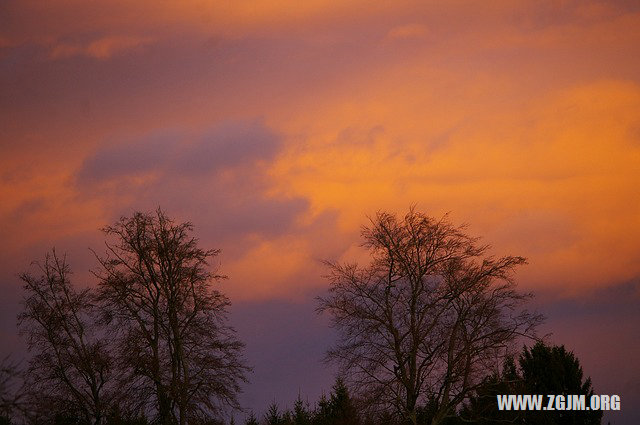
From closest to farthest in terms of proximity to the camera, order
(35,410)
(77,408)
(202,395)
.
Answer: (35,410) < (202,395) < (77,408)

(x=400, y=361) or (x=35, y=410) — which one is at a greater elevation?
(x=400, y=361)

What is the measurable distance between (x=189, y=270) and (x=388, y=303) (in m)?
10.1

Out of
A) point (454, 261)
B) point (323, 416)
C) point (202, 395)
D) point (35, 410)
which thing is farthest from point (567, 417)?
point (35, 410)

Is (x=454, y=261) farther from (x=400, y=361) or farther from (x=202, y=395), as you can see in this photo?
(x=202, y=395)

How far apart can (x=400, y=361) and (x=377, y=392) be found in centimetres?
188

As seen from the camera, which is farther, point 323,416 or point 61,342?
point 323,416

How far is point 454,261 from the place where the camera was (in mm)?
43469

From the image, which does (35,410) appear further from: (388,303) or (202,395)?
(388,303)

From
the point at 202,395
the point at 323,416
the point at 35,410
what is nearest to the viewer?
the point at 35,410

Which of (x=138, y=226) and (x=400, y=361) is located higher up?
(x=138, y=226)

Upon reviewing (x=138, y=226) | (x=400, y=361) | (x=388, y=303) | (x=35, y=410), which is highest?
(x=138, y=226)

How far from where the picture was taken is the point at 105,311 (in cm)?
4250

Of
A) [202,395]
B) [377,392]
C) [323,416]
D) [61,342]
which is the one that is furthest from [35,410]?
[323,416]

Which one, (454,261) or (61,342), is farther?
(61,342)
